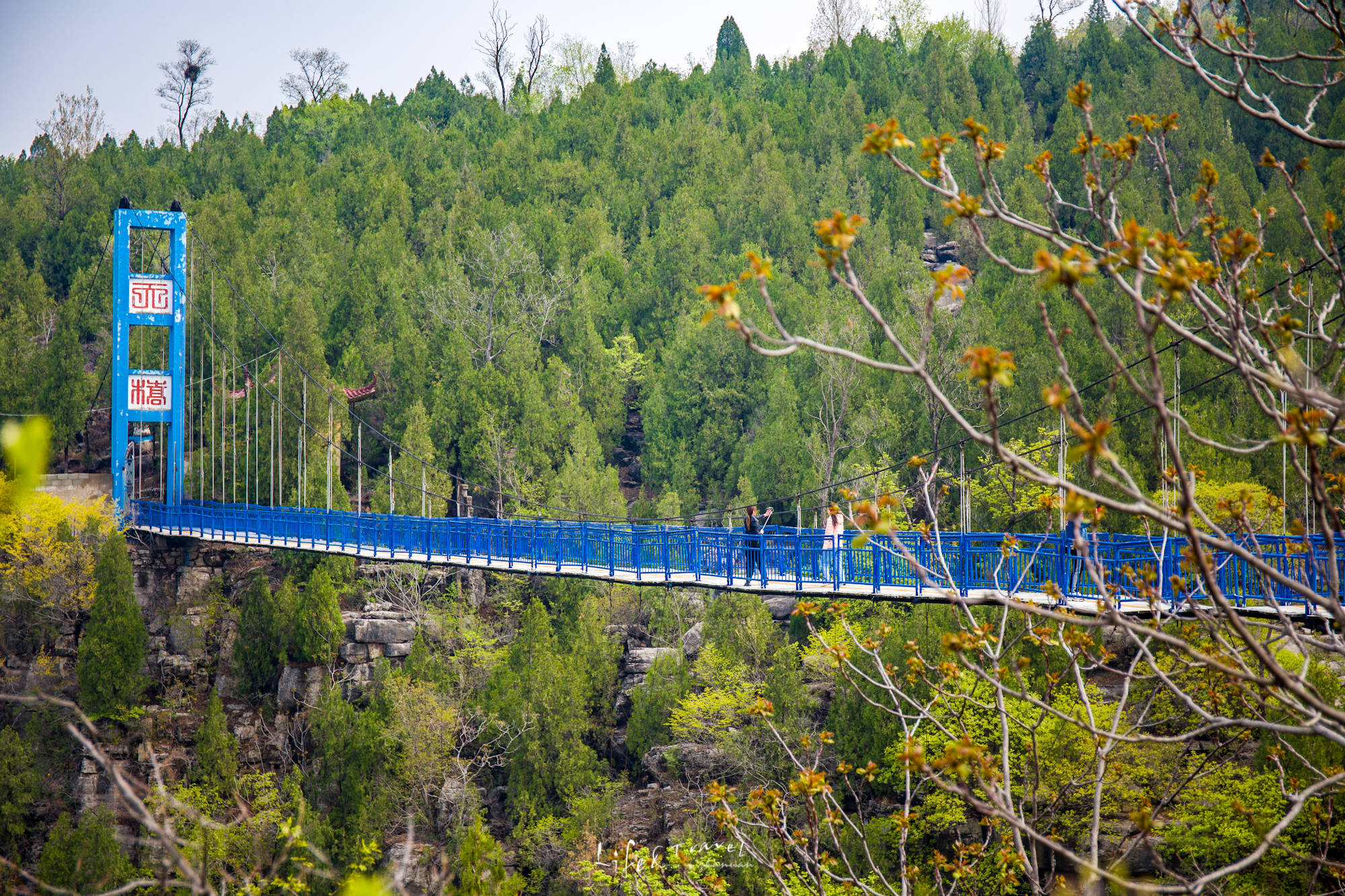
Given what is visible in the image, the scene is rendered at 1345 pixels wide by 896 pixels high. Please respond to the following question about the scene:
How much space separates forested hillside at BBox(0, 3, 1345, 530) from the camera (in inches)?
1016

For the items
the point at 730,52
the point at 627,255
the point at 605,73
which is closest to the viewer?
the point at 627,255

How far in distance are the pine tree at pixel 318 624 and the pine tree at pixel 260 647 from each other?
0.39m

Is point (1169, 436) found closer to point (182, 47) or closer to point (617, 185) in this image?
point (617, 185)

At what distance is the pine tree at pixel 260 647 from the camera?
75.8 feet

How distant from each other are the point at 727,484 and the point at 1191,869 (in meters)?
14.9

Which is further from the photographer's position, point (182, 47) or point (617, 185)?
point (182, 47)

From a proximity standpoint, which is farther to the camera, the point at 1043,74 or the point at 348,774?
the point at 1043,74

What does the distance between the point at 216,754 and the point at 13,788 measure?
12.7ft

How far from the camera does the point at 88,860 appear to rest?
18000 mm

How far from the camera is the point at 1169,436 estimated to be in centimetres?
271

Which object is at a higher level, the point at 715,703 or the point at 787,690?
the point at 787,690

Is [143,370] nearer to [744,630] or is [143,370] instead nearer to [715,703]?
[744,630]

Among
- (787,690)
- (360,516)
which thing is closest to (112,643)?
(360,516)

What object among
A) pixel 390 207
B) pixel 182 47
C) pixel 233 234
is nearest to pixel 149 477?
pixel 233 234
